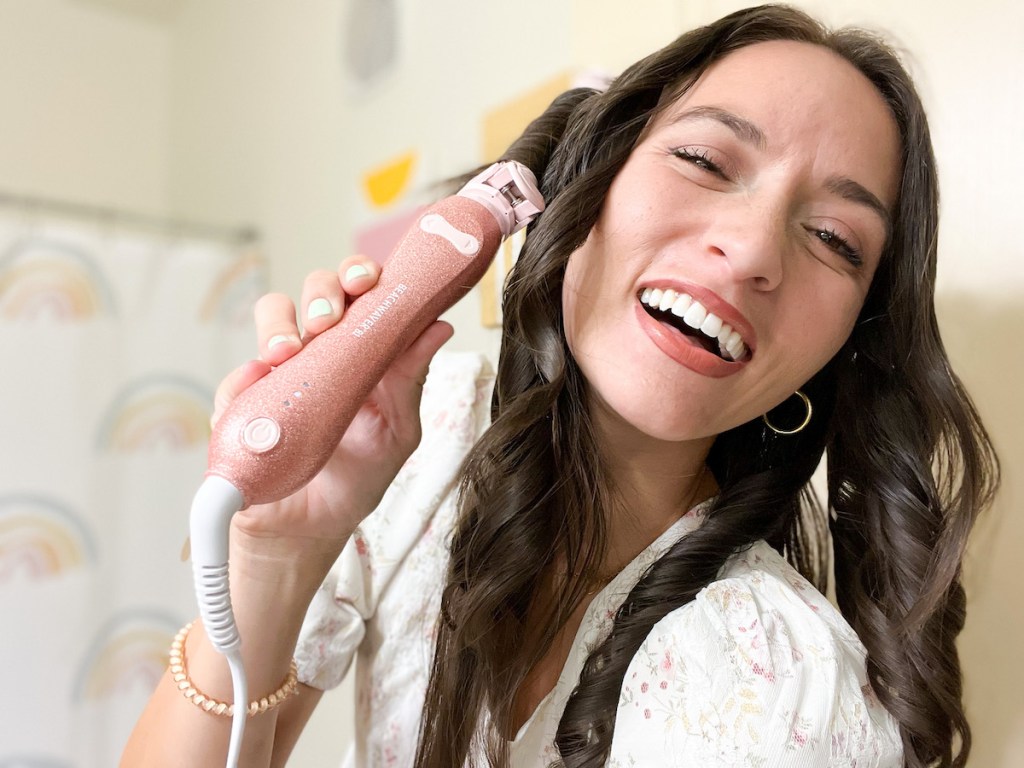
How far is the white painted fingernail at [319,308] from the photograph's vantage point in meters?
0.52

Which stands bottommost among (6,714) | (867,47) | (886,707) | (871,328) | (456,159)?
(886,707)

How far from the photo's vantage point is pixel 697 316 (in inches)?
22.0

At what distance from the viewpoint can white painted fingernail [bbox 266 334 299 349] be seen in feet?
1.71

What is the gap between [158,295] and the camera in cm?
157

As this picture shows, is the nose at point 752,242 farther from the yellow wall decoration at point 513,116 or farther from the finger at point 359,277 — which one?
the yellow wall decoration at point 513,116

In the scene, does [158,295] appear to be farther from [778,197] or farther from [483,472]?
[778,197]

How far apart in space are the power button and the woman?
6 cm

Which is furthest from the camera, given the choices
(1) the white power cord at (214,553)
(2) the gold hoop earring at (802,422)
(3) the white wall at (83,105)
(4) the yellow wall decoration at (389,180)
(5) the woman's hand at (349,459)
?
(3) the white wall at (83,105)

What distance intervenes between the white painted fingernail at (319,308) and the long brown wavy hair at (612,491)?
0.15 meters

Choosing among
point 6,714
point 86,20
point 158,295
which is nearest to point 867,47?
point 158,295

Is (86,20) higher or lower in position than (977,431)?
higher

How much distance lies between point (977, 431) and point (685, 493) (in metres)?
0.23

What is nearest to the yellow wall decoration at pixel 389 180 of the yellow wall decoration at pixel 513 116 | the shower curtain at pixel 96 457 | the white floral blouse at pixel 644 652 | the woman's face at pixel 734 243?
the yellow wall decoration at pixel 513 116

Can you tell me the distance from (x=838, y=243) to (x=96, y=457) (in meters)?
1.33
